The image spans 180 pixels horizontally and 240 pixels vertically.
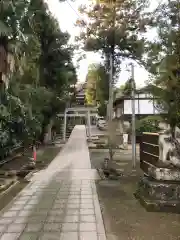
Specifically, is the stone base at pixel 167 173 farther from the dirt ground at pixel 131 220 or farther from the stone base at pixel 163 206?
the dirt ground at pixel 131 220

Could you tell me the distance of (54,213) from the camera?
604cm

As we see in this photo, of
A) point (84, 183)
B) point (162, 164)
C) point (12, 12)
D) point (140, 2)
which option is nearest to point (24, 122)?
point (84, 183)

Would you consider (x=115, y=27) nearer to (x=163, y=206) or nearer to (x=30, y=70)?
(x=30, y=70)

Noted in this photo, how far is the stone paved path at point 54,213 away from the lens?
4829mm

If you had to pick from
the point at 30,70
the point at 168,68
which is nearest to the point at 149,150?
the point at 168,68

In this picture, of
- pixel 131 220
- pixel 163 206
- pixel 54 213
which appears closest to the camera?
pixel 131 220

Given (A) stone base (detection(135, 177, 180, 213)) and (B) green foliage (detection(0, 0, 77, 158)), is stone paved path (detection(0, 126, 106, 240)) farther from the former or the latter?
(B) green foliage (detection(0, 0, 77, 158))

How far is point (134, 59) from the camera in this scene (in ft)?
78.3

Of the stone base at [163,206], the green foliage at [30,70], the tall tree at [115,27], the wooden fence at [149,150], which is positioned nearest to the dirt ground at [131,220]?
the stone base at [163,206]

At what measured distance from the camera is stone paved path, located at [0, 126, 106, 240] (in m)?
4.83

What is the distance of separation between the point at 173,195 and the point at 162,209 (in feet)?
1.24

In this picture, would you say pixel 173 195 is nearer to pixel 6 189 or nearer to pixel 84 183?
pixel 84 183

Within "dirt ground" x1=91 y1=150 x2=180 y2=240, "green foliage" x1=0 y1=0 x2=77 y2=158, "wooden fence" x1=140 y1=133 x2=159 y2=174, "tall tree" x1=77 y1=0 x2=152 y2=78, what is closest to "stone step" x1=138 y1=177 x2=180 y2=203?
"dirt ground" x1=91 y1=150 x2=180 y2=240

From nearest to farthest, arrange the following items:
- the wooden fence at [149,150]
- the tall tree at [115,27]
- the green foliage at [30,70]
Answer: the green foliage at [30,70], the wooden fence at [149,150], the tall tree at [115,27]
